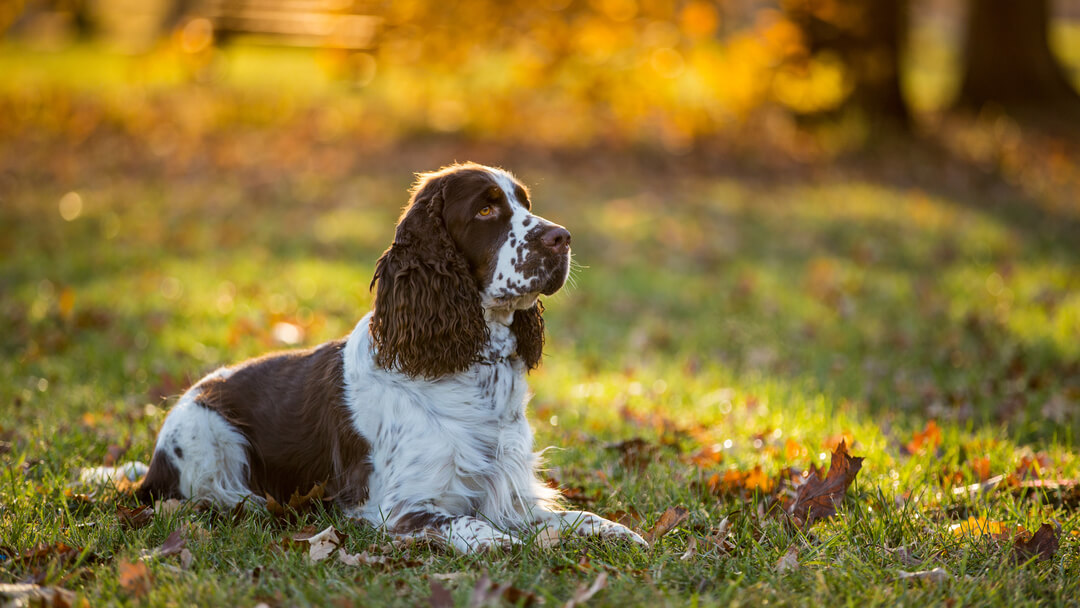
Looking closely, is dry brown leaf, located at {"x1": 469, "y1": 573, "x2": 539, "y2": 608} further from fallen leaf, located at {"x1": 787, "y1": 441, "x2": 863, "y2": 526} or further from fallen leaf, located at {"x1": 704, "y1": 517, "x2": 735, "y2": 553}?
fallen leaf, located at {"x1": 787, "y1": 441, "x2": 863, "y2": 526}

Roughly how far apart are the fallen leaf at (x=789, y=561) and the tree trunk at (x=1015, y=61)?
51.6 feet

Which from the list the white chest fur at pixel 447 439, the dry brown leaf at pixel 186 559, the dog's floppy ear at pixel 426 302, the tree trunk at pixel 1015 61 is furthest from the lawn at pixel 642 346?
the tree trunk at pixel 1015 61

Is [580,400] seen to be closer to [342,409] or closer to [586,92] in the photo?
[342,409]

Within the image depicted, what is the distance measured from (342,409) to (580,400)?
7.67 ft

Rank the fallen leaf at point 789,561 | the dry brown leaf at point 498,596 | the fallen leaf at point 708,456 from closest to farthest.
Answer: the dry brown leaf at point 498,596 → the fallen leaf at point 789,561 → the fallen leaf at point 708,456

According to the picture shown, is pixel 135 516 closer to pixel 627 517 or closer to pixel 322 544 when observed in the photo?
pixel 322 544

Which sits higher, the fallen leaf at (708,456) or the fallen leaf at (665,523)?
the fallen leaf at (665,523)

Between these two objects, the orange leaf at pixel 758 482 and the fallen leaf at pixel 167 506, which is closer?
the fallen leaf at pixel 167 506

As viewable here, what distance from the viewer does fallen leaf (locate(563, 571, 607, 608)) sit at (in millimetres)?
3109

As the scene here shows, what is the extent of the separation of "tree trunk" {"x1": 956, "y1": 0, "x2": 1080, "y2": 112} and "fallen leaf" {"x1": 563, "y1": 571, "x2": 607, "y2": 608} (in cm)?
1637

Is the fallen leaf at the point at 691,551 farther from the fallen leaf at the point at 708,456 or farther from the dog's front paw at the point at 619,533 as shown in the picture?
the fallen leaf at the point at 708,456

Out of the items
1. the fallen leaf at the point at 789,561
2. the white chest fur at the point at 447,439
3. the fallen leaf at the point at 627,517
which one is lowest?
the fallen leaf at the point at 627,517

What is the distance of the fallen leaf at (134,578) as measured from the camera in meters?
3.22

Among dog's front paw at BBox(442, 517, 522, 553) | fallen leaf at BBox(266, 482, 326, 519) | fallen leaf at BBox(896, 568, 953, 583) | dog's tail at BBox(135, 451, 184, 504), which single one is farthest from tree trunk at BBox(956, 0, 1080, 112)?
dog's tail at BBox(135, 451, 184, 504)
